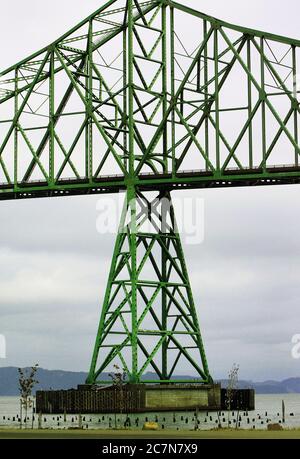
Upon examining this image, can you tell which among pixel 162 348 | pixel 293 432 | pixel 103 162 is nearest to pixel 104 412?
pixel 162 348

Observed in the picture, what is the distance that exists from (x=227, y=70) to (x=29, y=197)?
22256mm

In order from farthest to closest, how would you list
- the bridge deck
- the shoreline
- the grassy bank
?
the bridge deck
the grassy bank
the shoreline

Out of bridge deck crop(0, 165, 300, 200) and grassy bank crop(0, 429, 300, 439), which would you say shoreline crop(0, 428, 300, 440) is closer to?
grassy bank crop(0, 429, 300, 439)

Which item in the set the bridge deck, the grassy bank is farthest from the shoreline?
the bridge deck

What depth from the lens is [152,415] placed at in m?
125

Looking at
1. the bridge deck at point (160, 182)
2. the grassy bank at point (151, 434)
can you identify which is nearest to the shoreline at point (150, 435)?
the grassy bank at point (151, 434)

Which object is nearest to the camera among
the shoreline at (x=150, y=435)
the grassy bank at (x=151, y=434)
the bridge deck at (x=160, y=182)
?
the shoreline at (x=150, y=435)

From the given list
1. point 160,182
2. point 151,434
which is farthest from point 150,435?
point 160,182

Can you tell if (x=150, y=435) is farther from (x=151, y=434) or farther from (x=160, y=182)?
(x=160, y=182)

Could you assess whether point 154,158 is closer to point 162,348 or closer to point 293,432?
point 162,348

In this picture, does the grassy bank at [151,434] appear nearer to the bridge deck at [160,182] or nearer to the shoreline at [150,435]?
the shoreline at [150,435]

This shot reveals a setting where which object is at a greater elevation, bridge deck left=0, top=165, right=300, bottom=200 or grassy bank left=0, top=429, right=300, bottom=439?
bridge deck left=0, top=165, right=300, bottom=200
